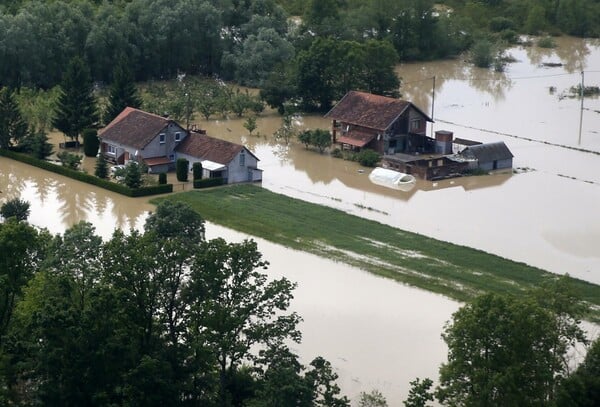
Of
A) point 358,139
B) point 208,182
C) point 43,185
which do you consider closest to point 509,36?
point 358,139

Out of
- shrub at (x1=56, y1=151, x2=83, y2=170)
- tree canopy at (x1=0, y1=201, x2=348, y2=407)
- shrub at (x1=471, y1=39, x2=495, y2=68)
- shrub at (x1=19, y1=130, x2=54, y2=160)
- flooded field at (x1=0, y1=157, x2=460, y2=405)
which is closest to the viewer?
tree canopy at (x1=0, y1=201, x2=348, y2=407)

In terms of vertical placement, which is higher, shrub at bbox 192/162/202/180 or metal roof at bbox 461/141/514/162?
metal roof at bbox 461/141/514/162

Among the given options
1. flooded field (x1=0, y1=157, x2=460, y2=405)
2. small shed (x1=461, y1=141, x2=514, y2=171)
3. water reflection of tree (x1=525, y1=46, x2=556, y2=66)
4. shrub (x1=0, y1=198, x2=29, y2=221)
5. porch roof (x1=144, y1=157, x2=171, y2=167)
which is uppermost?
water reflection of tree (x1=525, y1=46, x2=556, y2=66)

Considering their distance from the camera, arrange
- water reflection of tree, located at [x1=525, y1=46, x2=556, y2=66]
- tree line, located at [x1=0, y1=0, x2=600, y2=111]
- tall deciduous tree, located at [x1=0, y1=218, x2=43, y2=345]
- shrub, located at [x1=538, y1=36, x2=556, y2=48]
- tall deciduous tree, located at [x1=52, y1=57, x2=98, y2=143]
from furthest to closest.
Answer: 1. shrub, located at [x1=538, y1=36, x2=556, y2=48]
2. water reflection of tree, located at [x1=525, y1=46, x2=556, y2=66]
3. tree line, located at [x1=0, y1=0, x2=600, y2=111]
4. tall deciduous tree, located at [x1=52, y1=57, x2=98, y2=143]
5. tall deciduous tree, located at [x1=0, y1=218, x2=43, y2=345]

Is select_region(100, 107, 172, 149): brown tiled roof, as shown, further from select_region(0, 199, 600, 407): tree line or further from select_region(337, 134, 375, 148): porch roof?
select_region(0, 199, 600, 407): tree line

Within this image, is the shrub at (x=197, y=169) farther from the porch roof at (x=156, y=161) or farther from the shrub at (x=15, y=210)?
the shrub at (x=15, y=210)

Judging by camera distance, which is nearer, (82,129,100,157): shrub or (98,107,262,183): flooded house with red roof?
(98,107,262,183): flooded house with red roof

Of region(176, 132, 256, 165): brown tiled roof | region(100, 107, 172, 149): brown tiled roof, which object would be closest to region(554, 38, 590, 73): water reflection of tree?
region(176, 132, 256, 165): brown tiled roof

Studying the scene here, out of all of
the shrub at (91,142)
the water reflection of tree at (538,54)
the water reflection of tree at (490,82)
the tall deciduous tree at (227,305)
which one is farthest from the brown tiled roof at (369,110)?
the tall deciduous tree at (227,305)
